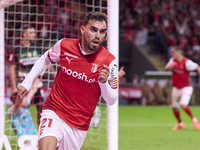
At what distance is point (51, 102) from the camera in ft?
13.3

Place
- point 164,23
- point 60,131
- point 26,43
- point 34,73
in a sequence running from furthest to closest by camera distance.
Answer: point 164,23
point 26,43
point 34,73
point 60,131

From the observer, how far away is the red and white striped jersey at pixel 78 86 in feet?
13.0

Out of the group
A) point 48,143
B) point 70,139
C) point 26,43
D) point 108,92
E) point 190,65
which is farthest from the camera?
point 190,65

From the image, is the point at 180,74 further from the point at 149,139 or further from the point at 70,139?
the point at 70,139

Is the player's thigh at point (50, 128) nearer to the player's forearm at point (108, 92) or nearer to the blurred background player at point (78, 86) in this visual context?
the blurred background player at point (78, 86)

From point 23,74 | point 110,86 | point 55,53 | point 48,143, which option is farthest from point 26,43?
point 48,143

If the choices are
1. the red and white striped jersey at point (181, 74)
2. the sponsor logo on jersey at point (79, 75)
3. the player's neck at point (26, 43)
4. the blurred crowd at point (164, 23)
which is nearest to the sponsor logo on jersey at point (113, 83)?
the sponsor logo on jersey at point (79, 75)

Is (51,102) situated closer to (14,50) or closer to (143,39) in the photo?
(14,50)

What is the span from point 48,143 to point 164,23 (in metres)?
23.9

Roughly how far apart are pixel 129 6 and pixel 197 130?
17.4 m

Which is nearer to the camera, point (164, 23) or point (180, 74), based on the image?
point (180, 74)

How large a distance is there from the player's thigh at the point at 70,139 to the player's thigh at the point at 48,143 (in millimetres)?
238

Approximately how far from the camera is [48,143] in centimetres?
361

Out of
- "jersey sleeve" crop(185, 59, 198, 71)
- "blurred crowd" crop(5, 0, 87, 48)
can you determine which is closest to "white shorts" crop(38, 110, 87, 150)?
"blurred crowd" crop(5, 0, 87, 48)
